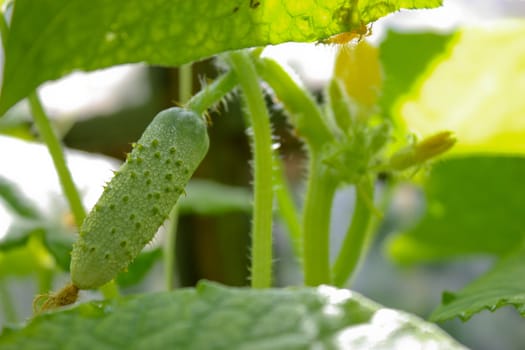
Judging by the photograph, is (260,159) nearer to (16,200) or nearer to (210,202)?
(16,200)

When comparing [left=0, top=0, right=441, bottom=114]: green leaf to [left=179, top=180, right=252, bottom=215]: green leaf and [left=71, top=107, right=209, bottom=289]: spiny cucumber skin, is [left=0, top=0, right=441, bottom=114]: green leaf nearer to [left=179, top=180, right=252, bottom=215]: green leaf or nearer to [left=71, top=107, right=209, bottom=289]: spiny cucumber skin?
[left=71, top=107, right=209, bottom=289]: spiny cucumber skin

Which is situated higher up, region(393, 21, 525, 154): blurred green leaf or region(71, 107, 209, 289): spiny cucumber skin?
region(393, 21, 525, 154): blurred green leaf

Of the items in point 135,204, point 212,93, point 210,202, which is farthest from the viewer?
point 210,202

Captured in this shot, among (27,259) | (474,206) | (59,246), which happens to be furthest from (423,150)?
(27,259)

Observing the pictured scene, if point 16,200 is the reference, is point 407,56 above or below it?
above

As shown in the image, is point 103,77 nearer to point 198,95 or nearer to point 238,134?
point 238,134

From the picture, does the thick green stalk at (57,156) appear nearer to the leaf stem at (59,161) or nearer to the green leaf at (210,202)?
the leaf stem at (59,161)

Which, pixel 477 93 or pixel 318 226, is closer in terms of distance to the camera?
pixel 318 226

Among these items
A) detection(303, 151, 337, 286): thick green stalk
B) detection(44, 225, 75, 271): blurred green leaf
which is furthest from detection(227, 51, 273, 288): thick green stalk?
detection(44, 225, 75, 271): blurred green leaf
